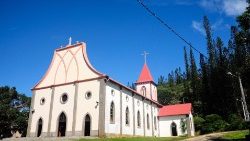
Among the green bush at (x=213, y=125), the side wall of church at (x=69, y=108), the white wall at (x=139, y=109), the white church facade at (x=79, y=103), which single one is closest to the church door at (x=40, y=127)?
the white church facade at (x=79, y=103)

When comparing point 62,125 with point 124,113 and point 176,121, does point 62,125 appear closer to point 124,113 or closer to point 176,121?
point 124,113

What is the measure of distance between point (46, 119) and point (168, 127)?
21.9 meters

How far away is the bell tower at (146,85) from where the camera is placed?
170ft

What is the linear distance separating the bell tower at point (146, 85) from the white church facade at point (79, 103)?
13.2 m

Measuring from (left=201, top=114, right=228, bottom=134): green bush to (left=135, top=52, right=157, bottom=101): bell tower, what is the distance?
12.0 metres

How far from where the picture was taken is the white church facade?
29250mm

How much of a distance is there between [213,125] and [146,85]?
15.6 m

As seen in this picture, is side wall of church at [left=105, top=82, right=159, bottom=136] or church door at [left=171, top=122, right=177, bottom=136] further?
church door at [left=171, top=122, right=177, bottom=136]

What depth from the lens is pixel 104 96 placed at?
95.3 feet

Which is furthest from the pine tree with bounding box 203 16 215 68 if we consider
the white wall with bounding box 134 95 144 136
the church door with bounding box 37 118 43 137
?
the church door with bounding box 37 118 43 137

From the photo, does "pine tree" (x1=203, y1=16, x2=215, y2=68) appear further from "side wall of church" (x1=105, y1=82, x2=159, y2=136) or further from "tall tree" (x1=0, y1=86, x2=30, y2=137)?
"tall tree" (x1=0, y1=86, x2=30, y2=137)

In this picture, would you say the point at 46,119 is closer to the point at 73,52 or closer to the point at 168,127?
the point at 73,52

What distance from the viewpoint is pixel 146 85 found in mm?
52406

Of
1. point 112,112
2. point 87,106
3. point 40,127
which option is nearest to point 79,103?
point 87,106
